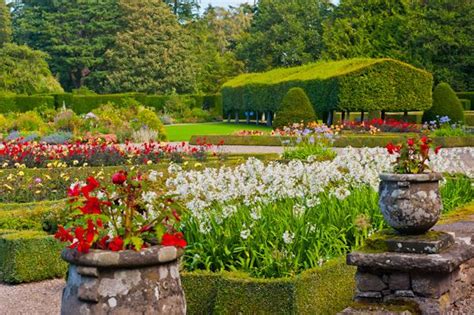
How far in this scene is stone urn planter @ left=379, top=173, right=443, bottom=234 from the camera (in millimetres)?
5145

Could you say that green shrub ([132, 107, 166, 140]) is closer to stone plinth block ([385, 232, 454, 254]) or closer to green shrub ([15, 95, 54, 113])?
green shrub ([15, 95, 54, 113])

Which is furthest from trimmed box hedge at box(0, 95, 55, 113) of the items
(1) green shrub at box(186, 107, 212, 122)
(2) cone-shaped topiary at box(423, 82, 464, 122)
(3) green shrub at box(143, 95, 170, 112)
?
(2) cone-shaped topiary at box(423, 82, 464, 122)

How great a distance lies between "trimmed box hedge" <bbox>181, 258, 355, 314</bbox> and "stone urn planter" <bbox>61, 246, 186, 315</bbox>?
1.95m

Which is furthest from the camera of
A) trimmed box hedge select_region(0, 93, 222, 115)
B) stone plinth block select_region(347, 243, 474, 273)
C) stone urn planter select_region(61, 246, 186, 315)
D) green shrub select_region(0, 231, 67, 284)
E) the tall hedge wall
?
trimmed box hedge select_region(0, 93, 222, 115)

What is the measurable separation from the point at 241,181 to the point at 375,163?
8.41ft

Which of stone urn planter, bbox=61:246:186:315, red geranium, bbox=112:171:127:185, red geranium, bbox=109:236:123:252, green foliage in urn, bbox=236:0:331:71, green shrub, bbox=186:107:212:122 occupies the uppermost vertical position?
green foliage in urn, bbox=236:0:331:71

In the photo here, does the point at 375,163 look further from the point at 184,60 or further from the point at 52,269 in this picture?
the point at 184,60

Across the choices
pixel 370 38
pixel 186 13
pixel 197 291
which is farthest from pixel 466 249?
pixel 186 13

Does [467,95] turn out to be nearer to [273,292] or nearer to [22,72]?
[22,72]

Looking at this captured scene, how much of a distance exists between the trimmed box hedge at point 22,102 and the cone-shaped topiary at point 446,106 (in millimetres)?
17901

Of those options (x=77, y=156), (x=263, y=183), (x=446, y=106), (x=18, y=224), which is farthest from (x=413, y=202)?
Result: (x=446, y=106)

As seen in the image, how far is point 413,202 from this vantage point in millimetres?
5148

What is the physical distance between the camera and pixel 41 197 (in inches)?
427

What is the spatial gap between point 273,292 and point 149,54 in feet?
146
